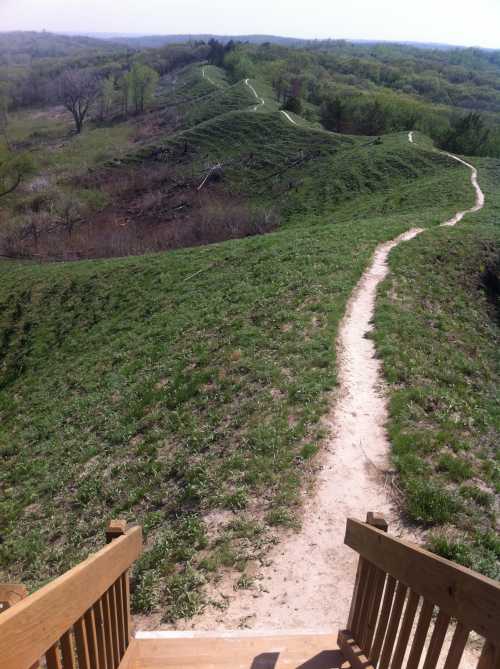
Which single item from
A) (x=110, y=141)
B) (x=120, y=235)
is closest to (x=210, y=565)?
(x=120, y=235)

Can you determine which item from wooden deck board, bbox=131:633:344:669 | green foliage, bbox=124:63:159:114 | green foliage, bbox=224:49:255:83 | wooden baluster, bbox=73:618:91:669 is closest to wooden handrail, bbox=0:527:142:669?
wooden baluster, bbox=73:618:91:669

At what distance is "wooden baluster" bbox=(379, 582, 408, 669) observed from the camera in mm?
3752

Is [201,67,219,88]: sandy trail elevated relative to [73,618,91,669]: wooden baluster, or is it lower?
elevated

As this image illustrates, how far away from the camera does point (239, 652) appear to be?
4832mm

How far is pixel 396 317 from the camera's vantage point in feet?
45.4

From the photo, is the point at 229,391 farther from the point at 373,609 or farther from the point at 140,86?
the point at 140,86

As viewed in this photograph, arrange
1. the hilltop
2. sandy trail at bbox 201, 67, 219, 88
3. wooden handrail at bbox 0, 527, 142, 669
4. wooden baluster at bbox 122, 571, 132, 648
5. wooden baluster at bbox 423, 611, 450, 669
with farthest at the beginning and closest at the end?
sandy trail at bbox 201, 67, 219, 88
the hilltop
wooden baluster at bbox 122, 571, 132, 648
wooden baluster at bbox 423, 611, 450, 669
wooden handrail at bbox 0, 527, 142, 669

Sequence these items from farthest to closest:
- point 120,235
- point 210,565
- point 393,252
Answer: point 120,235 < point 393,252 < point 210,565

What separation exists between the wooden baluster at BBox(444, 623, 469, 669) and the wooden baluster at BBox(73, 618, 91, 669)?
8.26ft

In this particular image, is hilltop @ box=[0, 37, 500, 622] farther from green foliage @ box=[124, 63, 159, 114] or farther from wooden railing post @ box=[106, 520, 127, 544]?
green foliage @ box=[124, 63, 159, 114]

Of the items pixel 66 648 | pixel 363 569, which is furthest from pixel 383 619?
pixel 66 648

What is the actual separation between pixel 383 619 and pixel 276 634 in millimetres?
1580

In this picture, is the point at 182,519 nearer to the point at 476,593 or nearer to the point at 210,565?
the point at 210,565

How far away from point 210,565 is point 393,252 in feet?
49.5
